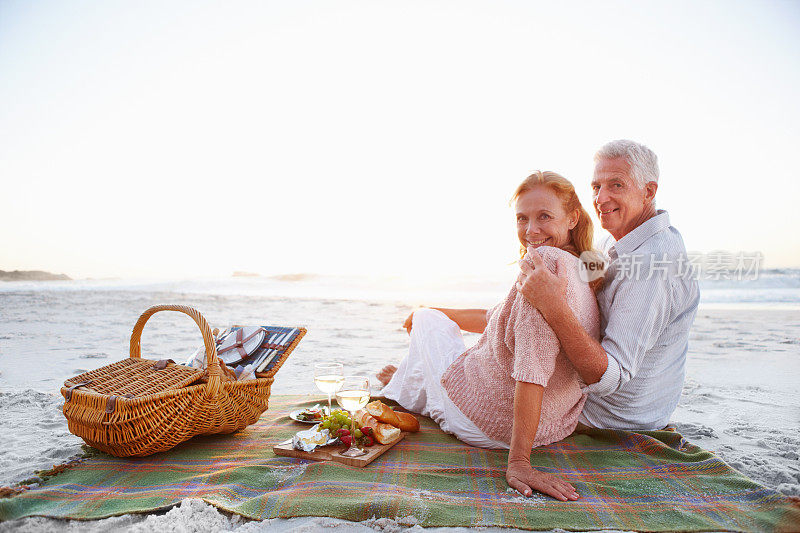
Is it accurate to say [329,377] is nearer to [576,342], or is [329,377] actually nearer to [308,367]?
[576,342]

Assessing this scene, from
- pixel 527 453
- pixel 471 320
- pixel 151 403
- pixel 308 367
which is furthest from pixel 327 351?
pixel 527 453

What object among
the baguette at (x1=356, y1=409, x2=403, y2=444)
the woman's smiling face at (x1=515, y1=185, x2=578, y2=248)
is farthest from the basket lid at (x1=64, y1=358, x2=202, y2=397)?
the woman's smiling face at (x1=515, y1=185, x2=578, y2=248)

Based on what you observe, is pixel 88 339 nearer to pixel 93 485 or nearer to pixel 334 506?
pixel 93 485

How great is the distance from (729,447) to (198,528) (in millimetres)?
3374

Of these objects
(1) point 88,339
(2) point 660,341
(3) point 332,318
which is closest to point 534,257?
(2) point 660,341

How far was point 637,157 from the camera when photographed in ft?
10.5

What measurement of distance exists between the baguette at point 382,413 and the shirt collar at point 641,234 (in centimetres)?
183

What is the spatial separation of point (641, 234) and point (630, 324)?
0.69 m

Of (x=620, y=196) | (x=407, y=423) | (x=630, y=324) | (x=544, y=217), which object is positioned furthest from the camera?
(x=407, y=423)

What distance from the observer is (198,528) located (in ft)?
7.23

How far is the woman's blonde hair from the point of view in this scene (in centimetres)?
285

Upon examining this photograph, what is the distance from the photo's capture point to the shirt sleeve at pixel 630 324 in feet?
8.82

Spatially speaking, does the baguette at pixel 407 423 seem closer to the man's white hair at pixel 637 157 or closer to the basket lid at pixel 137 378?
the basket lid at pixel 137 378

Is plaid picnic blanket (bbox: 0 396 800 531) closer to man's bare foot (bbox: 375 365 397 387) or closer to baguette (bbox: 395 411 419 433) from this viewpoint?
baguette (bbox: 395 411 419 433)
